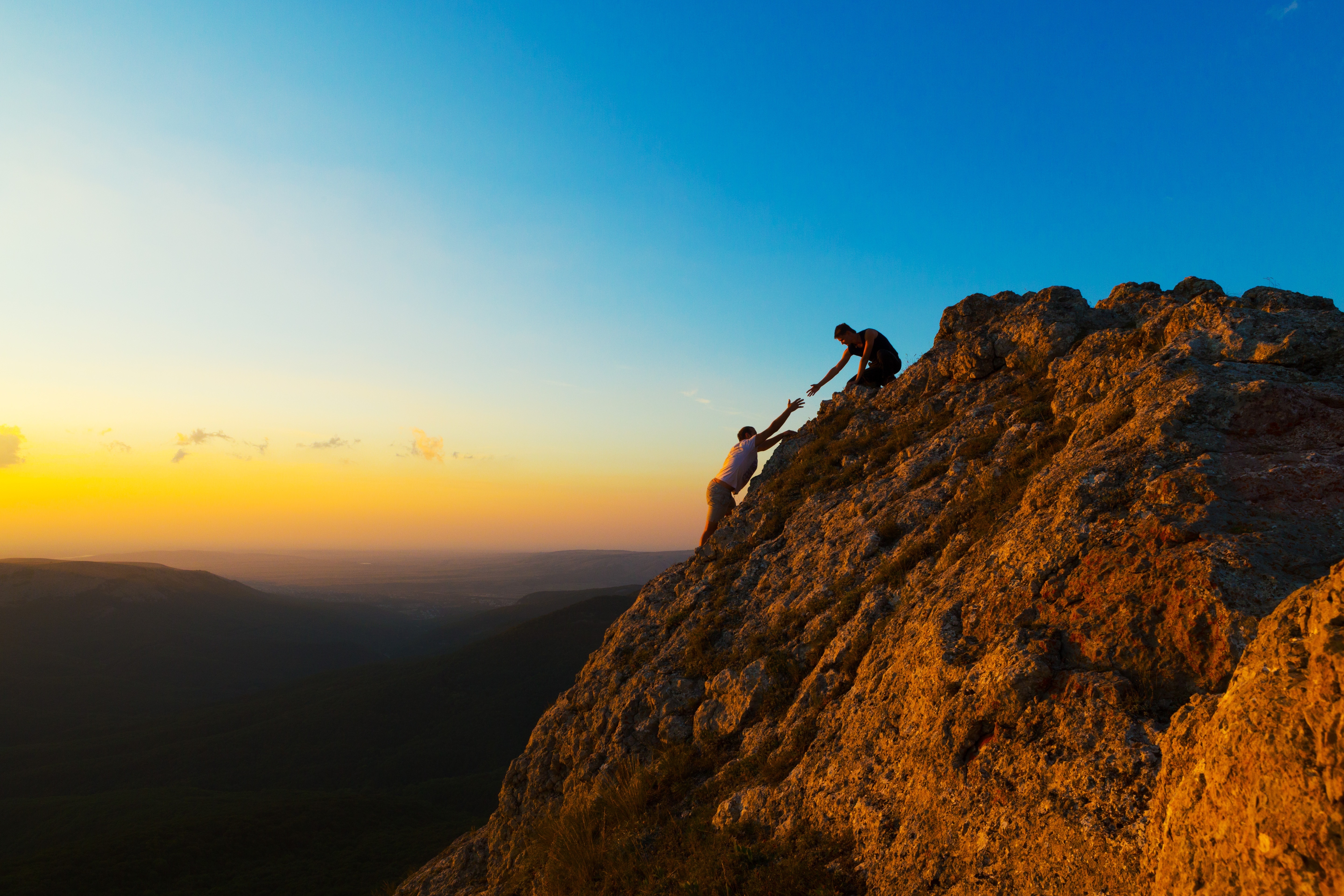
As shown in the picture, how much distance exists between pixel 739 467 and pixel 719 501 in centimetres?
100

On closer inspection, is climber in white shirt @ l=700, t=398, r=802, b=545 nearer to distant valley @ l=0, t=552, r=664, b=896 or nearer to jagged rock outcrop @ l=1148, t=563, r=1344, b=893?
jagged rock outcrop @ l=1148, t=563, r=1344, b=893

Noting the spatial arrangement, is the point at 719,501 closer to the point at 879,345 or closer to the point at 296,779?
the point at 879,345

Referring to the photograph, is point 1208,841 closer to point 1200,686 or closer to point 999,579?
point 1200,686

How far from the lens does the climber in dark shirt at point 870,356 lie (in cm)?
1557

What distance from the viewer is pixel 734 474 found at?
1541 cm

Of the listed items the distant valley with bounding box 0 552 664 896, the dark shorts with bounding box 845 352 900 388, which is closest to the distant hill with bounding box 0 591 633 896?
the distant valley with bounding box 0 552 664 896

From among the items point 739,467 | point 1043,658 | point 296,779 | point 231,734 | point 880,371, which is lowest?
point 296,779

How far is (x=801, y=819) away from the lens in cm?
613

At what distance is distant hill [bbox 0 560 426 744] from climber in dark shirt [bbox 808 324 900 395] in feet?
440

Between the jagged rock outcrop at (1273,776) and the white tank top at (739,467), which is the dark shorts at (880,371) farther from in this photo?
the jagged rock outcrop at (1273,776)

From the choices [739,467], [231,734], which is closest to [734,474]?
[739,467]

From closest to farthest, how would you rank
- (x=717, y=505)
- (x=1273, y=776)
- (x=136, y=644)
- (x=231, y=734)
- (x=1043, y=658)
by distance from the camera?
(x=1273, y=776)
(x=1043, y=658)
(x=717, y=505)
(x=231, y=734)
(x=136, y=644)

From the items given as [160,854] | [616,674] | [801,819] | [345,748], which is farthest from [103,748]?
[801,819]

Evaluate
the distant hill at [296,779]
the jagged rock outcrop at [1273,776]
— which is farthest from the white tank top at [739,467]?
the distant hill at [296,779]
